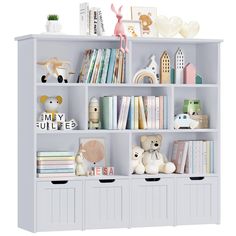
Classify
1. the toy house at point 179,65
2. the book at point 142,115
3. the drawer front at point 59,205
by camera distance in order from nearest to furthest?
the drawer front at point 59,205 < the book at point 142,115 < the toy house at point 179,65

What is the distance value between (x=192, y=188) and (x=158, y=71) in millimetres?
1022

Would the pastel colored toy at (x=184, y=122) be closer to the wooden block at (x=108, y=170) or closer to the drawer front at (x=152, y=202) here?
the drawer front at (x=152, y=202)

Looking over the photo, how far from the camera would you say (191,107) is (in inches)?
286

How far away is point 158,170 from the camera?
7133 millimetres

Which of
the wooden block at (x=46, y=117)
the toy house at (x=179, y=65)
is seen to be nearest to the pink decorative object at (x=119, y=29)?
the toy house at (x=179, y=65)

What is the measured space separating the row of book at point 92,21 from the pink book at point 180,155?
3.80ft

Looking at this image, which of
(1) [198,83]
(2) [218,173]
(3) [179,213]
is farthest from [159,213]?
(1) [198,83]

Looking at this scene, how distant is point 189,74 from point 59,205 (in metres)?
1.56

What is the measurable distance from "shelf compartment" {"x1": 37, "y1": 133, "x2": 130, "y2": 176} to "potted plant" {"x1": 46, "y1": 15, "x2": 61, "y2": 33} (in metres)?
0.87

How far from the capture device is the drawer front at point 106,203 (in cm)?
680

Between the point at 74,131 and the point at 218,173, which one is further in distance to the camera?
the point at 218,173

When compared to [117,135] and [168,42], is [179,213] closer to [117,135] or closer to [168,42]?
[117,135]

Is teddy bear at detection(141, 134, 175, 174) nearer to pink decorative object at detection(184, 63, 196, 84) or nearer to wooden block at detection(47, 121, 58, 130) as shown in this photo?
pink decorative object at detection(184, 63, 196, 84)

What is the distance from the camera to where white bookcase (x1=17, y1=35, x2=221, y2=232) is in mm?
6699
